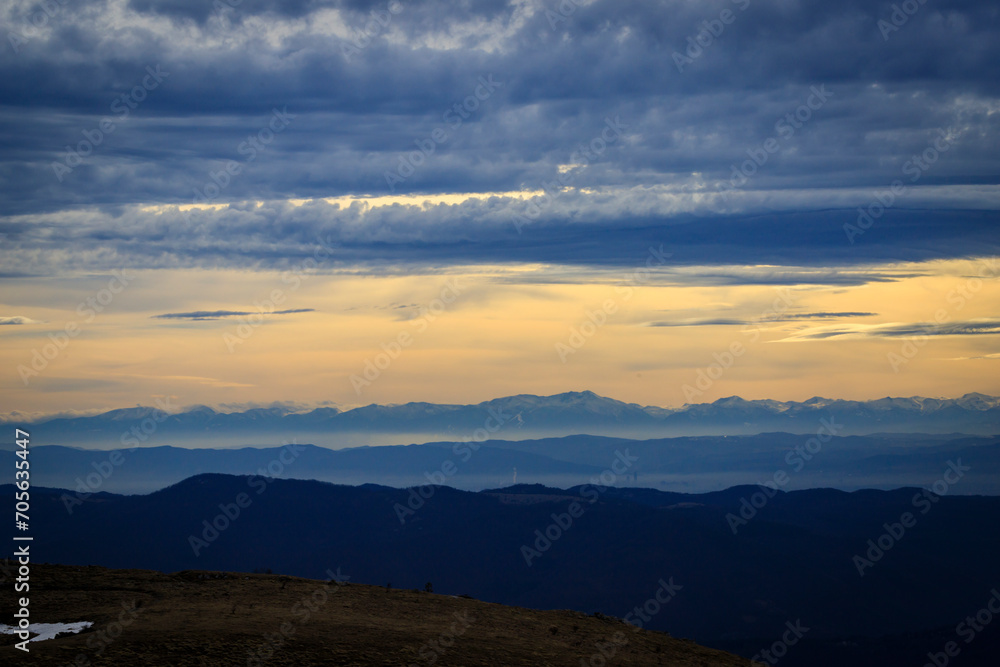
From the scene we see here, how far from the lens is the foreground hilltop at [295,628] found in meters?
28.3

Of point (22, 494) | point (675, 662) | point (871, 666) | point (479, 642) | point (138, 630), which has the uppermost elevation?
point (22, 494)

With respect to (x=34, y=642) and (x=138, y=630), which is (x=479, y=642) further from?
(x=34, y=642)

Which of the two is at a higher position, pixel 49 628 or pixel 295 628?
pixel 49 628

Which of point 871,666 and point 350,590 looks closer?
point 350,590

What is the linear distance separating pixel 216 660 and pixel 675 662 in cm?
1908

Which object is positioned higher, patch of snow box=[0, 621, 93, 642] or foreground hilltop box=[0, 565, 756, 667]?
patch of snow box=[0, 621, 93, 642]

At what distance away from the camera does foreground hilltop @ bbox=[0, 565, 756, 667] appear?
28297mm

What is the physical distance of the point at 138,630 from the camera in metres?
30.0

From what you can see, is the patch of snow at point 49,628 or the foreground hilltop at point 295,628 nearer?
the foreground hilltop at point 295,628

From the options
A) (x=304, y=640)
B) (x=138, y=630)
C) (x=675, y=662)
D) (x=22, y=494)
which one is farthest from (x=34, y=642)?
(x=675, y=662)

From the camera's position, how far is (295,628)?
31156mm

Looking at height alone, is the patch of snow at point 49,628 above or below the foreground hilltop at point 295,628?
above

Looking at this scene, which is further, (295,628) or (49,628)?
(49,628)

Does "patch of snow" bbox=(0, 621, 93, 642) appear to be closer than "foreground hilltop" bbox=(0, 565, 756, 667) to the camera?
No
